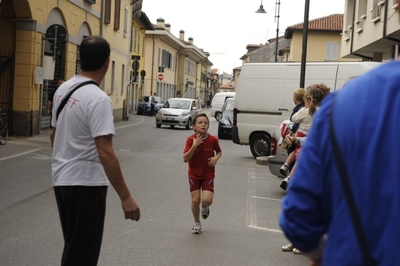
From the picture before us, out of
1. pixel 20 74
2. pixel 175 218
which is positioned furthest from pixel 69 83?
pixel 20 74

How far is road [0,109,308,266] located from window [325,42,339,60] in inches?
1816

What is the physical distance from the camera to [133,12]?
43.0 meters

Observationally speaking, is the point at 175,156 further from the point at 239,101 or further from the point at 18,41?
the point at 18,41

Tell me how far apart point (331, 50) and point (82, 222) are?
57323 millimetres

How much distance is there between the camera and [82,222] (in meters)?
4.03

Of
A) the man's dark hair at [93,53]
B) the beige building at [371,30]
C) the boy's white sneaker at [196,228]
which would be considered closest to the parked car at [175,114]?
the beige building at [371,30]

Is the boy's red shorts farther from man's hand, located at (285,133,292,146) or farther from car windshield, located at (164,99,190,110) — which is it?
car windshield, located at (164,99,190,110)

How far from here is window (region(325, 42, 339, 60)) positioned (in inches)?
2328

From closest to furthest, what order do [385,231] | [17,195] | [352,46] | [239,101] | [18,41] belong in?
[385,231] → [17,195] → [239,101] → [18,41] → [352,46]

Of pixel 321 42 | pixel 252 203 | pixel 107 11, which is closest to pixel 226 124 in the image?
pixel 107 11

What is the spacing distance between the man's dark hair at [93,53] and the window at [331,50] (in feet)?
185

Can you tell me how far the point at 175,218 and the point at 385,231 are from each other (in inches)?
266

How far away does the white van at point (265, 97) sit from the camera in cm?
1689

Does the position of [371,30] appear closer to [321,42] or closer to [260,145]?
[260,145]
